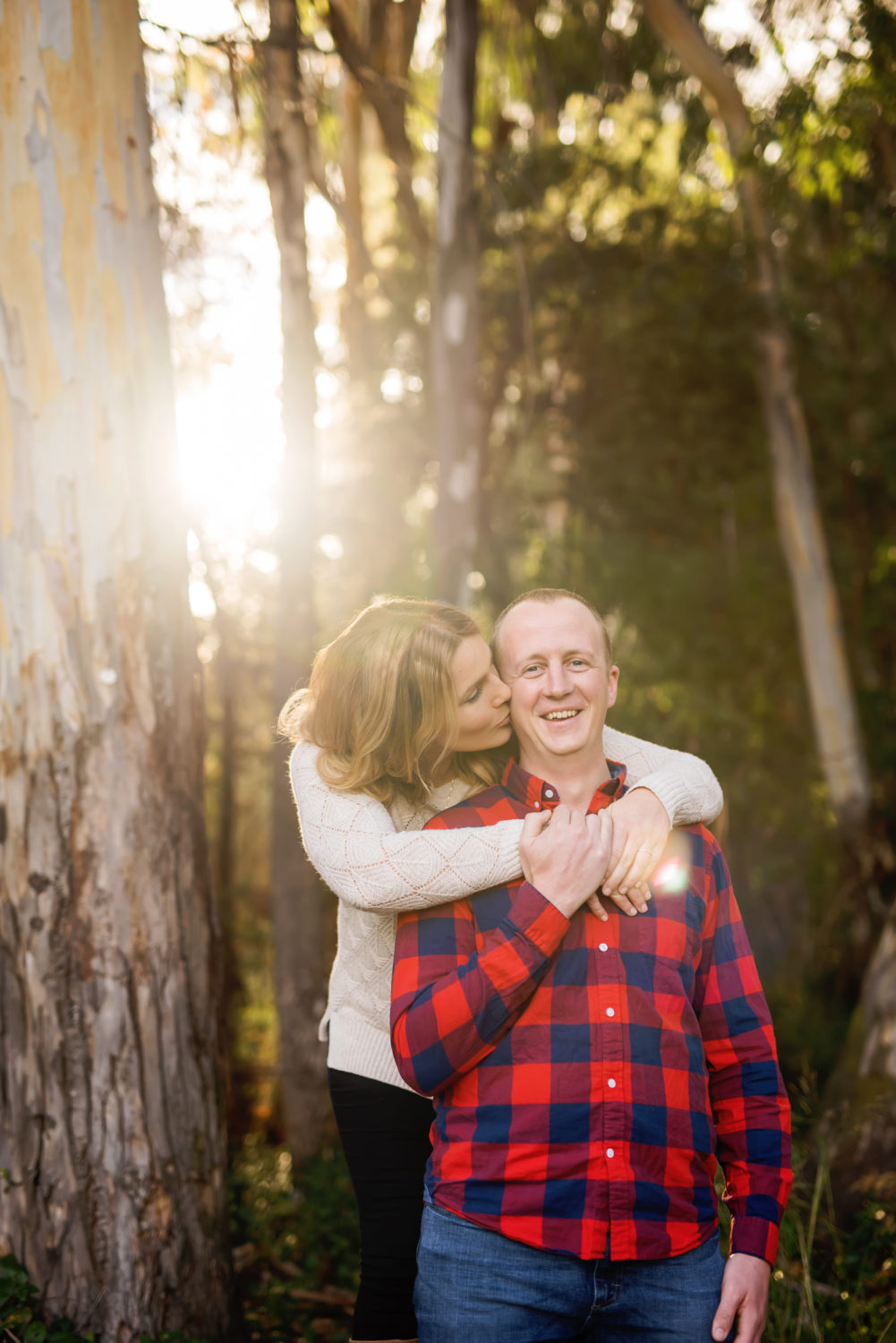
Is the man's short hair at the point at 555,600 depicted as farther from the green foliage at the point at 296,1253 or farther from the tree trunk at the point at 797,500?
the tree trunk at the point at 797,500

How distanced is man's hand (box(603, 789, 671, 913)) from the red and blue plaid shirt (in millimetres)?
57

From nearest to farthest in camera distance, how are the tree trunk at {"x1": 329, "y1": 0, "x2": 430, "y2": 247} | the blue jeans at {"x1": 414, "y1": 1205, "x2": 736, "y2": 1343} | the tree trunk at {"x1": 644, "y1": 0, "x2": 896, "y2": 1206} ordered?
the blue jeans at {"x1": 414, "y1": 1205, "x2": 736, "y2": 1343}
the tree trunk at {"x1": 329, "y1": 0, "x2": 430, "y2": 247}
the tree trunk at {"x1": 644, "y1": 0, "x2": 896, "y2": 1206}

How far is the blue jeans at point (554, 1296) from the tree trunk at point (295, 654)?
4919 mm

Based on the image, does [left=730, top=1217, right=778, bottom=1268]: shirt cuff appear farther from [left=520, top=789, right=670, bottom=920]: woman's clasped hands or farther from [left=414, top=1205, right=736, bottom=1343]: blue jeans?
[left=520, top=789, right=670, bottom=920]: woman's clasped hands

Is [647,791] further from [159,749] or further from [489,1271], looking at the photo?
[159,749]

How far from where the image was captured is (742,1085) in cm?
187

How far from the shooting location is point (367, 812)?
2.03 meters

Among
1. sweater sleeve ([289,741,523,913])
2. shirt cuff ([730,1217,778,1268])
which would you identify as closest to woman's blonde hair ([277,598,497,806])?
sweater sleeve ([289,741,523,913])

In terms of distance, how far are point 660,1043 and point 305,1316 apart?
7.67 ft

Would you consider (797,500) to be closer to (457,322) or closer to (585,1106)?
(457,322)

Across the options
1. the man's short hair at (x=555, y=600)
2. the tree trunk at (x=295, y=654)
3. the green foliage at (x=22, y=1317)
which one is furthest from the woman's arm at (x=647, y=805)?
the tree trunk at (x=295, y=654)

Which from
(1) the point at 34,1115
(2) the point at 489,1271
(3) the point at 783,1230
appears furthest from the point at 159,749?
(3) the point at 783,1230

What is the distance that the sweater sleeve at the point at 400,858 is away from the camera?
185 cm

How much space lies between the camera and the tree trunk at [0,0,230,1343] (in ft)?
7.86
